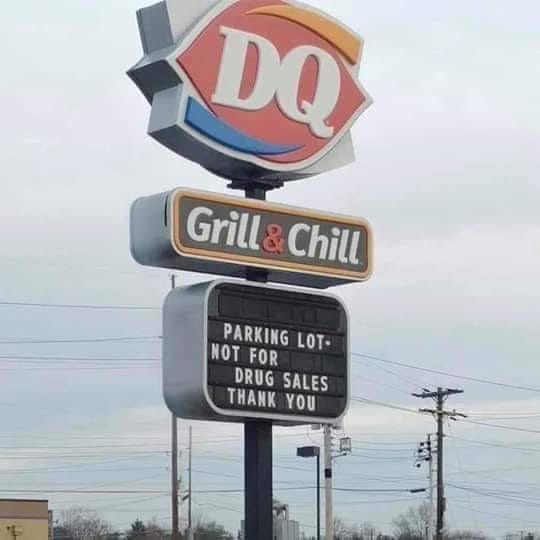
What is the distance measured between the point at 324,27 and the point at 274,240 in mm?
2886

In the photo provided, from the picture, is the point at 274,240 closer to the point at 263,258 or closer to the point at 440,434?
the point at 263,258

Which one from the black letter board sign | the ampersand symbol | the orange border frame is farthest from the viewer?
the ampersand symbol

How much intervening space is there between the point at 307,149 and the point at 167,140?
2.05 m

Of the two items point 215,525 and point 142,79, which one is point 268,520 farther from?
point 215,525

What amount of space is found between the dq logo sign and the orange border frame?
2.11ft

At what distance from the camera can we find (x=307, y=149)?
17703 mm

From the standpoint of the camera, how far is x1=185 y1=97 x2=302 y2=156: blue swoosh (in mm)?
16359

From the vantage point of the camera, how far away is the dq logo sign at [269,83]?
1644 centimetres

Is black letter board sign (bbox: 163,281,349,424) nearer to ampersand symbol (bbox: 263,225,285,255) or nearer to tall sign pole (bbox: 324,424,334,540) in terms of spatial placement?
ampersand symbol (bbox: 263,225,285,255)

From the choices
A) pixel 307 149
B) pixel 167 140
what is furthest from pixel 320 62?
pixel 167 140

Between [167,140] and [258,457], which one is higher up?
[167,140]

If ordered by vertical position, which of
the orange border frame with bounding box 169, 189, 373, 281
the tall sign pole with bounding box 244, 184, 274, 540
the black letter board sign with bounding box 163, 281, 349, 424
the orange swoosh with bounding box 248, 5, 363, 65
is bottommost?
the tall sign pole with bounding box 244, 184, 274, 540

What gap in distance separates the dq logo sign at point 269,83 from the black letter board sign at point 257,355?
169cm

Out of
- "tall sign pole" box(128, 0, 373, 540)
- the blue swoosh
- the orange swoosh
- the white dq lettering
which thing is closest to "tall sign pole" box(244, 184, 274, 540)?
"tall sign pole" box(128, 0, 373, 540)
